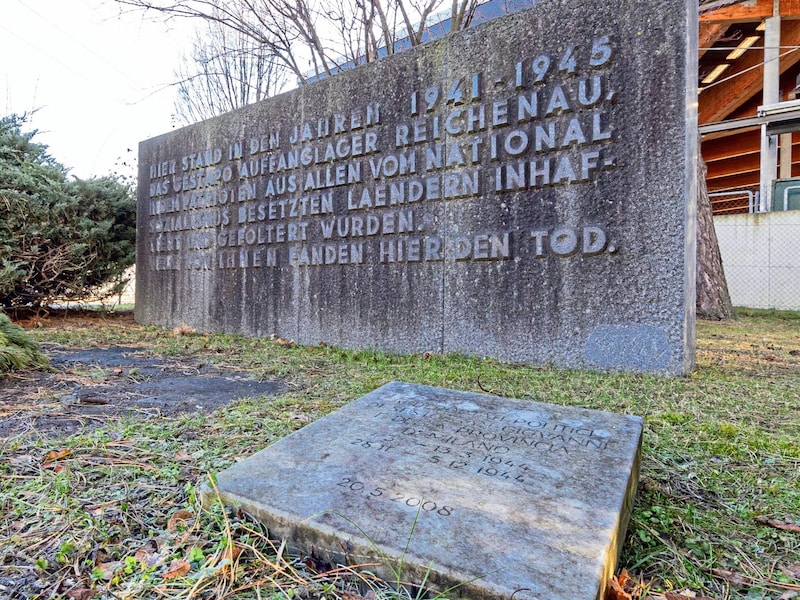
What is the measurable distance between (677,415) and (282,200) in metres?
4.16

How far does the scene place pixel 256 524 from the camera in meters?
1.10

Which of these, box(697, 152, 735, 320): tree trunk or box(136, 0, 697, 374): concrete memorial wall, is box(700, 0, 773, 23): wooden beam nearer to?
box(697, 152, 735, 320): tree trunk

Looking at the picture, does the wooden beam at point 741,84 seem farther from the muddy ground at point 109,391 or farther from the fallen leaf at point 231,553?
the fallen leaf at point 231,553

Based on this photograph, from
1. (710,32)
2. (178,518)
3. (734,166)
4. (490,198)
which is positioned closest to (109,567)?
(178,518)

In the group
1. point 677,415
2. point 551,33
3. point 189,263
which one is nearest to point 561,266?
point 677,415

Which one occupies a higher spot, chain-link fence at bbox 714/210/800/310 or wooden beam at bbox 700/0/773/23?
wooden beam at bbox 700/0/773/23

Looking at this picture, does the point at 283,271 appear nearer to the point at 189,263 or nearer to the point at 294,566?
the point at 189,263

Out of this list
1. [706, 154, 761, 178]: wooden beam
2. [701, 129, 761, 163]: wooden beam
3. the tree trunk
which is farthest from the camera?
[706, 154, 761, 178]: wooden beam

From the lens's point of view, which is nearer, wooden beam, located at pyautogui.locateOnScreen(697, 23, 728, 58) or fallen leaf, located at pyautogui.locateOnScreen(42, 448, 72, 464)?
fallen leaf, located at pyautogui.locateOnScreen(42, 448, 72, 464)

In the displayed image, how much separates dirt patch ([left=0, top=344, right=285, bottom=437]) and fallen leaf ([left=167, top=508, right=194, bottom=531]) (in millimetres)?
1019

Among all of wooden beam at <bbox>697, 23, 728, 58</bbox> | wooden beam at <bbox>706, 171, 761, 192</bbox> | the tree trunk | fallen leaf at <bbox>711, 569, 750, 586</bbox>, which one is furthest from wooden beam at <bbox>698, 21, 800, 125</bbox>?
fallen leaf at <bbox>711, 569, 750, 586</bbox>

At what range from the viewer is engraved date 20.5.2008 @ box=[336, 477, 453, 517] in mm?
1039

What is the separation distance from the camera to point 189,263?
604cm

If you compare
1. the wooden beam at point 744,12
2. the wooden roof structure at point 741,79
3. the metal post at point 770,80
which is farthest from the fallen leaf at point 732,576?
the wooden beam at point 744,12
